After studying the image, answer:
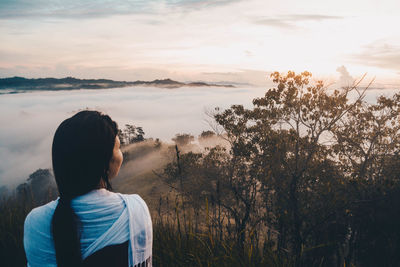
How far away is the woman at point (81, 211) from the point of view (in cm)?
146

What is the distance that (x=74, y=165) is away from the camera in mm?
1505

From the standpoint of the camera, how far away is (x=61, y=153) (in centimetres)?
149

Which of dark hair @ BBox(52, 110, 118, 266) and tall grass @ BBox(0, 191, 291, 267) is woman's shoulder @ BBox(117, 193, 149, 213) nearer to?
dark hair @ BBox(52, 110, 118, 266)

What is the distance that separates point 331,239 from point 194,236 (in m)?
9.93

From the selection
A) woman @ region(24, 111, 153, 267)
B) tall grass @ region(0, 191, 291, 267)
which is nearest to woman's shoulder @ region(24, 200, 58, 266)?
woman @ region(24, 111, 153, 267)

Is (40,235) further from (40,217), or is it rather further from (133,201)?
(133,201)

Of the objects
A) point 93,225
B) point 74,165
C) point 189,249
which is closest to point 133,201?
point 93,225

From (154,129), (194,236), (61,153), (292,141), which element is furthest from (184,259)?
(154,129)

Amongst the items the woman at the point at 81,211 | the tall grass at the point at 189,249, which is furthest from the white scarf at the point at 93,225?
the tall grass at the point at 189,249

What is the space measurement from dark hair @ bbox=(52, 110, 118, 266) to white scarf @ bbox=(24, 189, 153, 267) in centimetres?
5

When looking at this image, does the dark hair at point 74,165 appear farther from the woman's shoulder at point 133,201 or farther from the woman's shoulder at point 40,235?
the woman's shoulder at point 133,201

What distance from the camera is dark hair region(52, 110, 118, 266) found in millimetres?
1451

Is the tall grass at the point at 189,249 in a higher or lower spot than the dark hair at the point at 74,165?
lower

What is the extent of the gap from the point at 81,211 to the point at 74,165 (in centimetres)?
23
